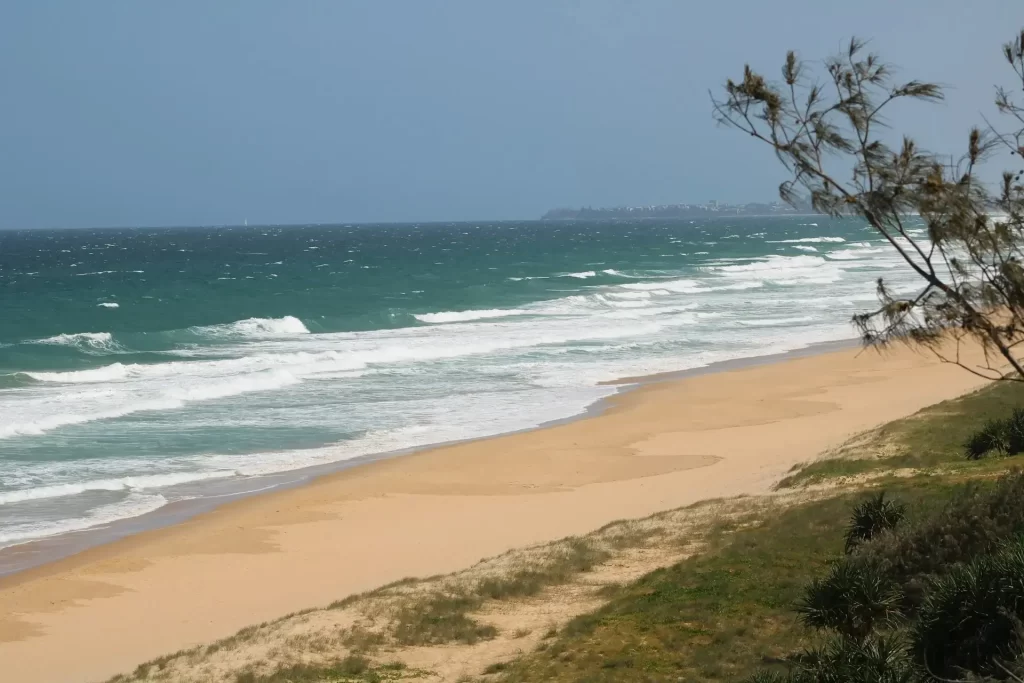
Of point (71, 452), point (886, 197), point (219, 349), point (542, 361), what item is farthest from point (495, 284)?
point (886, 197)

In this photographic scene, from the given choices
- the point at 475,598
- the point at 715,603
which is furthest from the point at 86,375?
the point at 715,603

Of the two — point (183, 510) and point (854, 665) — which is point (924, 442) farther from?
point (183, 510)

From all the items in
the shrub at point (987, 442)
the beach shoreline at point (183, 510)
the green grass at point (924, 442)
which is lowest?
the beach shoreline at point (183, 510)

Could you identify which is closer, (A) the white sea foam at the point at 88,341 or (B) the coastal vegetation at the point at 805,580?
(B) the coastal vegetation at the point at 805,580

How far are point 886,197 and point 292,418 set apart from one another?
19.4 metres

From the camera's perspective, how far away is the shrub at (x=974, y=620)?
7023 mm

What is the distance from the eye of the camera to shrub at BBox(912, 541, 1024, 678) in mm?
7023

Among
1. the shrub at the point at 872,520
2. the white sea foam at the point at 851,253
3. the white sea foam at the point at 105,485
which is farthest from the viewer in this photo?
the white sea foam at the point at 851,253

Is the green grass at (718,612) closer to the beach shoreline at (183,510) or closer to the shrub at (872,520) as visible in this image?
the shrub at (872,520)

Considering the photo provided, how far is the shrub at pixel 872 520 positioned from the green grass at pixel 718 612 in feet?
1.22

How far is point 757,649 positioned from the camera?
8953 mm

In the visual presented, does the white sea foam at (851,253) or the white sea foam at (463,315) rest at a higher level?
the white sea foam at (851,253)

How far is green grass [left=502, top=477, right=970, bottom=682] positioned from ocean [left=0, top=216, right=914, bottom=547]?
11.7 feet

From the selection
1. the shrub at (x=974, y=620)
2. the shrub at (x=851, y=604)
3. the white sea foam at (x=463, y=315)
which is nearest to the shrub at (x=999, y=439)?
the shrub at (x=851, y=604)
